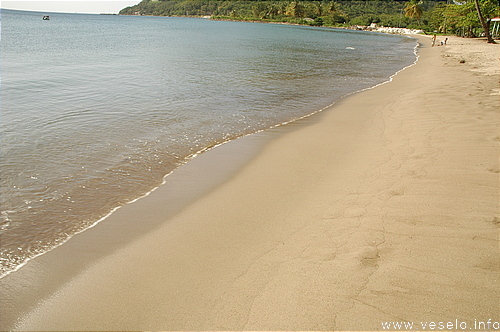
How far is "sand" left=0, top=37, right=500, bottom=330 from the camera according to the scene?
3092 mm

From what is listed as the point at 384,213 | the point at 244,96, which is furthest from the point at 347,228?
the point at 244,96

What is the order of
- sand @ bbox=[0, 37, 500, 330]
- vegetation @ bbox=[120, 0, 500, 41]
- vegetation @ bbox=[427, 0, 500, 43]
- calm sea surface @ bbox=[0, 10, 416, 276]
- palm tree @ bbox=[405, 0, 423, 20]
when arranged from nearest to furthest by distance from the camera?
sand @ bbox=[0, 37, 500, 330] < calm sea surface @ bbox=[0, 10, 416, 276] < vegetation @ bbox=[427, 0, 500, 43] < palm tree @ bbox=[405, 0, 423, 20] < vegetation @ bbox=[120, 0, 500, 41]

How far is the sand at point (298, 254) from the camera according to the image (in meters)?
3.09

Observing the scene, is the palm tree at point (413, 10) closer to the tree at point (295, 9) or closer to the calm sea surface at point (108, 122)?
the tree at point (295, 9)

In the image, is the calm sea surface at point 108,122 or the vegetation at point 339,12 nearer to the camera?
the calm sea surface at point 108,122

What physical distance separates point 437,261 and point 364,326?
1.18 metres

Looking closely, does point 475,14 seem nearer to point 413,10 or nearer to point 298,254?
point 298,254

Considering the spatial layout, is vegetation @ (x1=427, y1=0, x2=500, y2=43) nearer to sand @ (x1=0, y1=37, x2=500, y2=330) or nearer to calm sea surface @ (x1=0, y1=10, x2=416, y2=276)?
calm sea surface @ (x1=0, y1=10, x2=416, y2=276)

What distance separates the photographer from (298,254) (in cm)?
387

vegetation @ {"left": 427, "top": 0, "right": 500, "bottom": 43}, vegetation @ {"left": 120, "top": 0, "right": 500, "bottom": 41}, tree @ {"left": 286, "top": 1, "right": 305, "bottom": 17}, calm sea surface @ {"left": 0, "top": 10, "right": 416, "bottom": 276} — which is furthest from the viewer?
tree @ {"left": 286, "top": 1, "right": 305, "bottom": 17}

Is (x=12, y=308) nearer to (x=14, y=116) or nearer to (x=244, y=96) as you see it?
(x=14, y=116)

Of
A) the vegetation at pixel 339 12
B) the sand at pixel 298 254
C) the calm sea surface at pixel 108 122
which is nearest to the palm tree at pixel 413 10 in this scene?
the vegetation at pixel 339 12

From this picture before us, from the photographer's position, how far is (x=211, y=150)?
776 cm

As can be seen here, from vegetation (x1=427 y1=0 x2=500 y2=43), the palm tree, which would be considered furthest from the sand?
the palm tree
